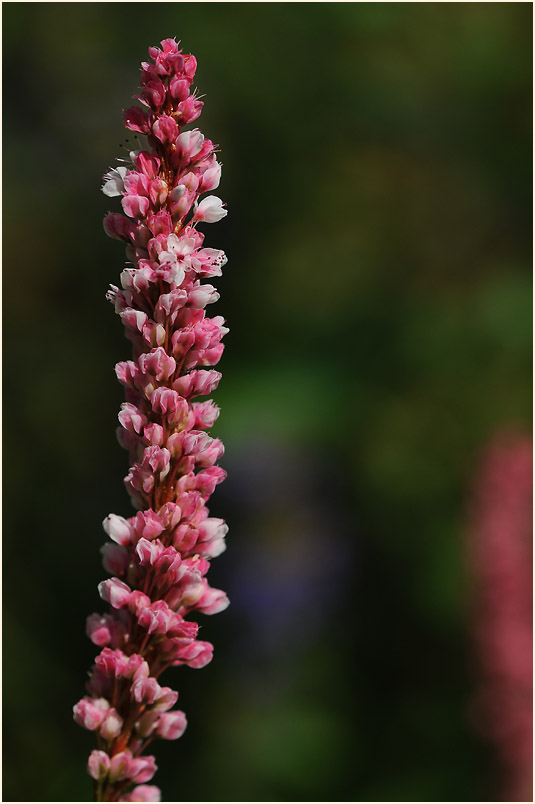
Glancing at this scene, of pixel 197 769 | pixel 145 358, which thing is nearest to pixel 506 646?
pixel 197 769

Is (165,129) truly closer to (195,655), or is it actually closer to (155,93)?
(155,93)

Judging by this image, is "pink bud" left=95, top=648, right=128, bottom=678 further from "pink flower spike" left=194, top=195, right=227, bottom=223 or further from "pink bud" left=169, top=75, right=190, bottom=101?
"pink bud" left=169, top=75, right=190, bottom=101

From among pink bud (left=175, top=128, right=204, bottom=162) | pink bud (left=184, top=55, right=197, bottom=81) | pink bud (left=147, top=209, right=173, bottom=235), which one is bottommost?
pink bud (left=147, top=209, right=173, bottom=235)

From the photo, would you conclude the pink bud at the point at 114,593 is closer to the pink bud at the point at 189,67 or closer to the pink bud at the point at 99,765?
the pink bud at the point at 99,765

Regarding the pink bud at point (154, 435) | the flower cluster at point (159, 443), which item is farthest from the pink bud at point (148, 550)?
the pink bud at point (154, 435)

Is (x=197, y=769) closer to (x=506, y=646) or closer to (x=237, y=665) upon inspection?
(x=237, y=665)

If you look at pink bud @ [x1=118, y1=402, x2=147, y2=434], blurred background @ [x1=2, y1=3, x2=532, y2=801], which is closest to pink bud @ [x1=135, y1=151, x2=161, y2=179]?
pink bud @ [x1=118, y1=402, x2=147, y2=434]

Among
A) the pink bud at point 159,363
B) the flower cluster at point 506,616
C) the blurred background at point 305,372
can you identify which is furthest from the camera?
the blurred background at point 305,372
